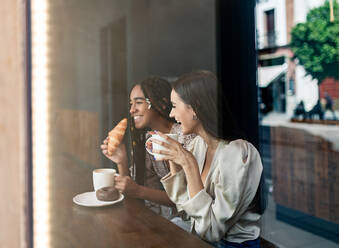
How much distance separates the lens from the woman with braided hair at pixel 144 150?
1087 mm

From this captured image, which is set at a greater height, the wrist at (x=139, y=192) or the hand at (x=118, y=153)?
the hand at (x=118, y=153)

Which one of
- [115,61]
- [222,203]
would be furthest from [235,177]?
[115,61]

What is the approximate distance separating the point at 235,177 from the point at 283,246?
0.26 m

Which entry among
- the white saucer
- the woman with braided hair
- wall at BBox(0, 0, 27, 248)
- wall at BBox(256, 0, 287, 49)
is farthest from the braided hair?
wall at BBox(0, 0, 27, 248)

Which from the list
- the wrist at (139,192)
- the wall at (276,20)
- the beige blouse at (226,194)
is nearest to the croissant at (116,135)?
the wrist at (139,192)

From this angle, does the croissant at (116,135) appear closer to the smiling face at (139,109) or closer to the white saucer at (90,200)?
the smiling face at (139,109)

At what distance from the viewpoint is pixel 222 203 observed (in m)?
1.00

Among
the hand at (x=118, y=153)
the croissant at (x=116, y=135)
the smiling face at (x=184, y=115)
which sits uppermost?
the smiling face at (x=184, y=115)

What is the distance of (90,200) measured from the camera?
1.17 m

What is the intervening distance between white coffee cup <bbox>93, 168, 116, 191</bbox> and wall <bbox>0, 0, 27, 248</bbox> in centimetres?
33

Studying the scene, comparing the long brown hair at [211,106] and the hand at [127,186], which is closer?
the long brown hair at [211,106]

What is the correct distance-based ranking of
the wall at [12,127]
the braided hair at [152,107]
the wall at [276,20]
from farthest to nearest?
the wall at [12,127] → the braided hair at [152,107] → the wall at [276,20]

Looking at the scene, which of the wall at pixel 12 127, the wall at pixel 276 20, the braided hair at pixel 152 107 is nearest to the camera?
the wall at pixel 276 20

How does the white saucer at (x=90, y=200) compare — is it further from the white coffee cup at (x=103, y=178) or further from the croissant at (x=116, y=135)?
the croissant at (x=116, y=135)
